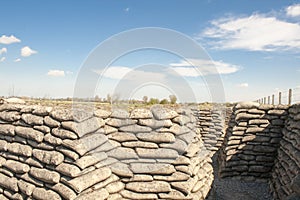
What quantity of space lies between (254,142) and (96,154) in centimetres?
513

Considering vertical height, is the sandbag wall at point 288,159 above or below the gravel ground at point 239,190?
above

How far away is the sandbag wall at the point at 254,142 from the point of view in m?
7.07

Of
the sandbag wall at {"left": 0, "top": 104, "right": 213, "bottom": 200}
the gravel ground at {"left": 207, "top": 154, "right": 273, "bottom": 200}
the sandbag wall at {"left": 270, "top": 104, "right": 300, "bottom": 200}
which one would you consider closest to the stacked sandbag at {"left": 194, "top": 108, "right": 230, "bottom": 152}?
the gravel ground at {"left": 207, "top": 154, "right": 273, "bottom": 200}

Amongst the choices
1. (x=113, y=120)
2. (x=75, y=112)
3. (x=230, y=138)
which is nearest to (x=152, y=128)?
(x=113, y=120)

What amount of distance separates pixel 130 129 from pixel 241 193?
3.89 metres

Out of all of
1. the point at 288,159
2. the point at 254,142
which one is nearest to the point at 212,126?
the point at 254,142

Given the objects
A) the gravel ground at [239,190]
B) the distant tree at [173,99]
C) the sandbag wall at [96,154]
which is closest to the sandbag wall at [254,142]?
the gravel ground at [239,190]

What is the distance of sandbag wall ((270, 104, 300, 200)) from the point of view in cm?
516

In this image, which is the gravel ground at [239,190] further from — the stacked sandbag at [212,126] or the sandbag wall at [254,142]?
the stacked sandbag at [212,126]

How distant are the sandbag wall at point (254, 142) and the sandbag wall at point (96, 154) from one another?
3509 millimetres

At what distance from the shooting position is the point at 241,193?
248 inches

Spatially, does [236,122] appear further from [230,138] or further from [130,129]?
[130,129]

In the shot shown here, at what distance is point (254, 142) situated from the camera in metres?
7.18

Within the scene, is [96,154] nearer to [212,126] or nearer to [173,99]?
[173,99]
